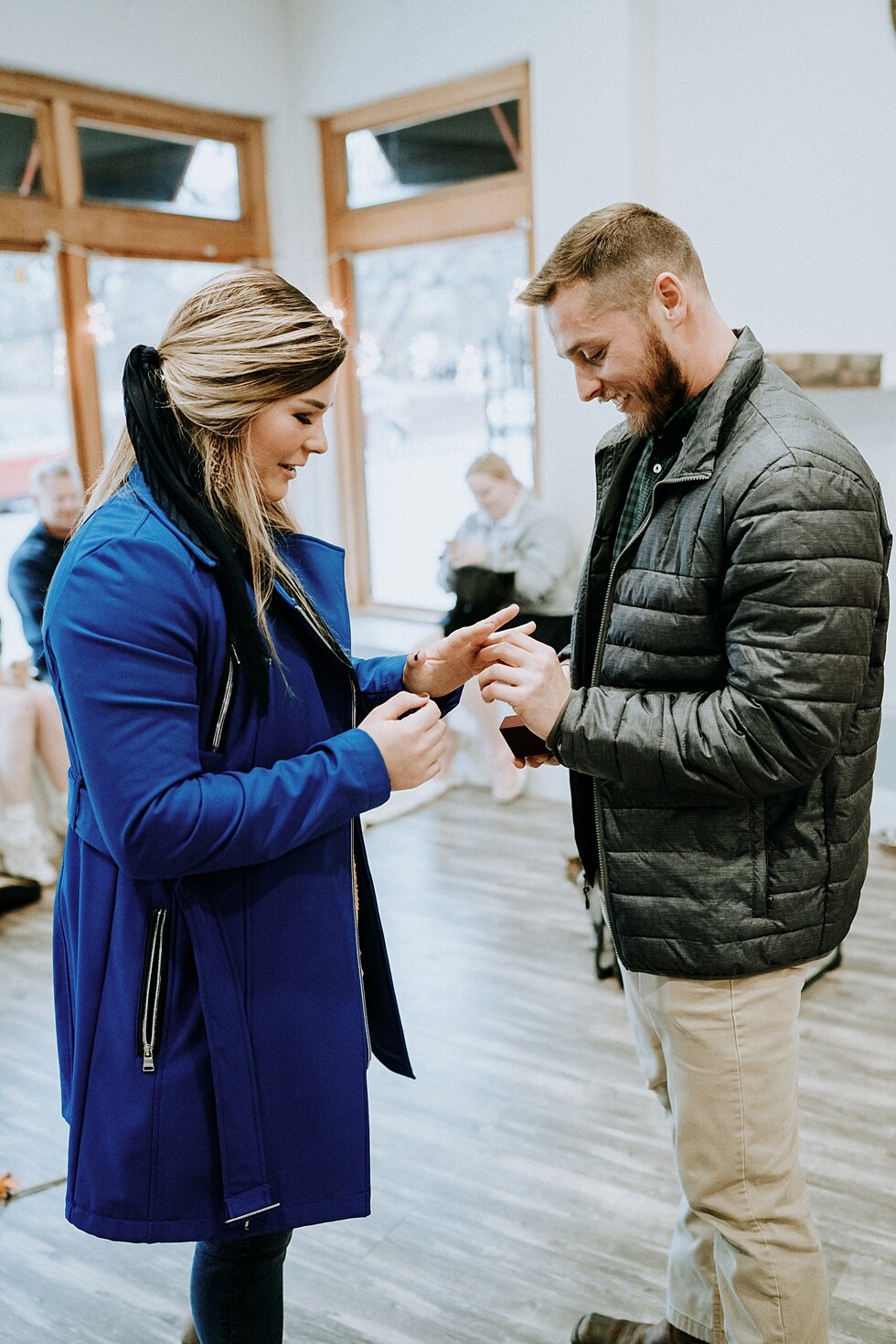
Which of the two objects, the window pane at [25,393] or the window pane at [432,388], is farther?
the window pane at [432,388]

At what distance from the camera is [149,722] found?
123 cm

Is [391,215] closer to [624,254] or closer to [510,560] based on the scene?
[510,560]

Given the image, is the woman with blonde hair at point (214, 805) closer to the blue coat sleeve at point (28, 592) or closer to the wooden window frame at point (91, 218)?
the blue coat sleeve at point (28, 592)

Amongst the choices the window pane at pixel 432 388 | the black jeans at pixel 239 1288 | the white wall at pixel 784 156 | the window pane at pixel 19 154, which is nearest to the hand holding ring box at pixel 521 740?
the black jeans at pixel 239 1288

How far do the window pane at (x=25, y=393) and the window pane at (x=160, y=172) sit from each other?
0.46 metres

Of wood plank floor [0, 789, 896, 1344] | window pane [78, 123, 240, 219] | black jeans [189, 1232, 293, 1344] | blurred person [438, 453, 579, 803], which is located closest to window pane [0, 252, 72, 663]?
window pane [78, 123, 240, 219]

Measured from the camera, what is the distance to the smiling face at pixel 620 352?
1525 millimetres

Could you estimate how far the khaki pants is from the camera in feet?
5.09

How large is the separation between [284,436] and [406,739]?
373 millimetres

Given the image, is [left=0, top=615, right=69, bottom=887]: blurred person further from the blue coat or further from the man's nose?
the man's nose

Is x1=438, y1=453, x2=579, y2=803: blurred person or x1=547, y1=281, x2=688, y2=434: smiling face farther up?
x1=547, y1=281, x2=688, y2=434: smiling face

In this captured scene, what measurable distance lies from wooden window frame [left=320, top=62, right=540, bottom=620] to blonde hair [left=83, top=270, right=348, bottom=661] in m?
3.31

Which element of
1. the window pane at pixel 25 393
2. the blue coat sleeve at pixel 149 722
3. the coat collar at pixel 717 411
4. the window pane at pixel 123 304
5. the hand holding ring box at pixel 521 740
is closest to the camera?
the blue coat sleeve at pixel 149 722

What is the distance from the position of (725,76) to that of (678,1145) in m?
3.80
